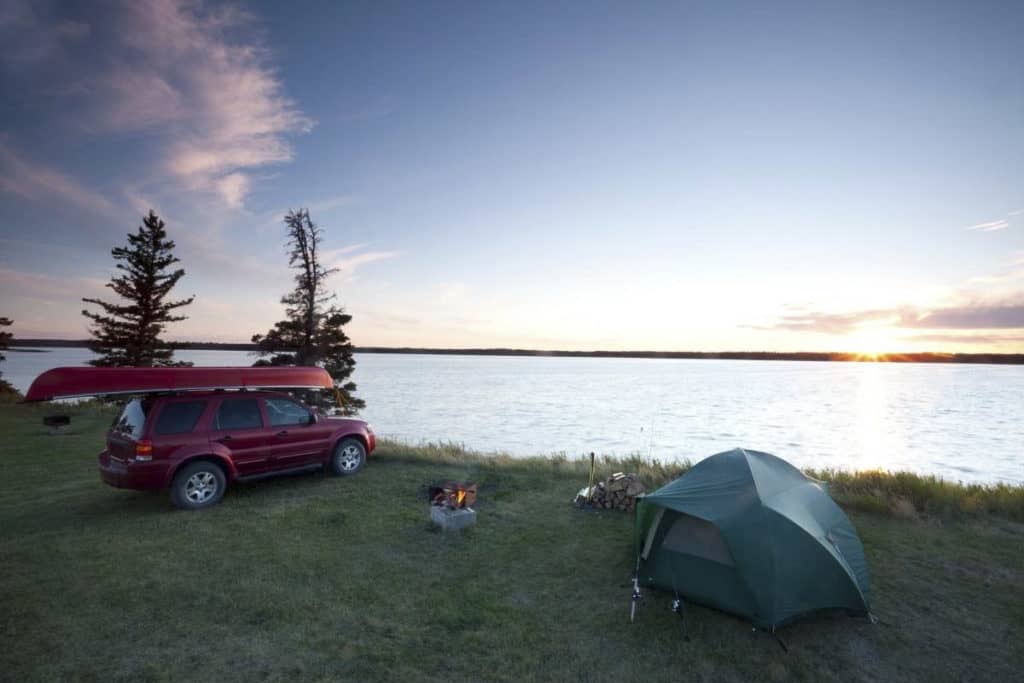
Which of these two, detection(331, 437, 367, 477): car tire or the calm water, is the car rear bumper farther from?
the calm water

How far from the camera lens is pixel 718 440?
31953 mm

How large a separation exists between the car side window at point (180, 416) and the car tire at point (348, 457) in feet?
10.1

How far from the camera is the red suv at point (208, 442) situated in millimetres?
8836

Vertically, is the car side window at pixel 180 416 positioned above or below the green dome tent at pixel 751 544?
above

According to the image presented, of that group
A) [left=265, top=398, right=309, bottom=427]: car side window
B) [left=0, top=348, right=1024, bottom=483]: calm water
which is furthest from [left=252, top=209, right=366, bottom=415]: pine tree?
[left=265, top=398, right=309, bottom=427]: car side window

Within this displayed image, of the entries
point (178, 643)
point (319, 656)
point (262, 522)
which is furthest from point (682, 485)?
point (262, 522)

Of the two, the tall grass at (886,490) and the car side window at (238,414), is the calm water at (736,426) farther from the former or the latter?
the car side window at (238,414)

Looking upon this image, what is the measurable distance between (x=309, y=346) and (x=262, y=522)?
20942 millimetres

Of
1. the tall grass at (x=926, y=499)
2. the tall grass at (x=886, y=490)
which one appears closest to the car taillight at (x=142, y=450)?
the tall grass at (x=886, y=490)

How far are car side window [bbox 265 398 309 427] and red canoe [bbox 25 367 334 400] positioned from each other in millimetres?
447

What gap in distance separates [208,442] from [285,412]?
1662 millimetres

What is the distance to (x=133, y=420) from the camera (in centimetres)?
903

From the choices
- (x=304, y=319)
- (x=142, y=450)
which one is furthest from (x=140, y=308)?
(x=142, y=450)

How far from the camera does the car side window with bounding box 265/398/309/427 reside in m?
10.6
